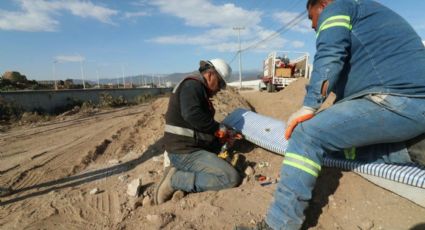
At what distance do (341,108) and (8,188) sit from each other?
4.77 metres

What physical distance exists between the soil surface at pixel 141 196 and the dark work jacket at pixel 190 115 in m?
0.63

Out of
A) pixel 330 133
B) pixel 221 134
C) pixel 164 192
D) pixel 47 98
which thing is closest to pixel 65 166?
pixel 164 192

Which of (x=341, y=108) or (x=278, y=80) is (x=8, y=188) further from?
(x=278, y=80)

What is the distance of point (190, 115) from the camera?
12.8ft

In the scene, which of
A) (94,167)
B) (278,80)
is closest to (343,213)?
(94,167)

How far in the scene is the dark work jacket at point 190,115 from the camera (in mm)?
3910

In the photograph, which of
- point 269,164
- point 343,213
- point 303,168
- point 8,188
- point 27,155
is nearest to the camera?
Answer: point 303,168

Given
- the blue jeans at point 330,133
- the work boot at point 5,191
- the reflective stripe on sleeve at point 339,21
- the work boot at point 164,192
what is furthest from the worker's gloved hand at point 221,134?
the work boot at point 5,191

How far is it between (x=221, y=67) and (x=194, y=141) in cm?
104

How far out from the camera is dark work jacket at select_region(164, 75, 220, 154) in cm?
391

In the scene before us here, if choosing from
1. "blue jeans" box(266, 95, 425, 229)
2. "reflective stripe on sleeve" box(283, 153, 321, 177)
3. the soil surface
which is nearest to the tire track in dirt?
the soil surface

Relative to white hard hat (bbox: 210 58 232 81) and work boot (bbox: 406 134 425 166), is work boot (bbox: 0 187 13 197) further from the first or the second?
work boot (bbox: 406 134 425 166)

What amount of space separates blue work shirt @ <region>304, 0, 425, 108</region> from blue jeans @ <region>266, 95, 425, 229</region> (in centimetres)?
12

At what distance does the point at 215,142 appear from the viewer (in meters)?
4.39
